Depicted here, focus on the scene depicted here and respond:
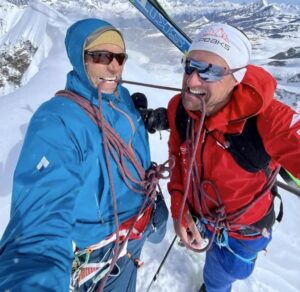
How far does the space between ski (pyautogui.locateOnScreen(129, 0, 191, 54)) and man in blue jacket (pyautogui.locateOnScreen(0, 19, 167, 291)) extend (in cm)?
489

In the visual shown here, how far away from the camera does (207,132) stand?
70.1 inches

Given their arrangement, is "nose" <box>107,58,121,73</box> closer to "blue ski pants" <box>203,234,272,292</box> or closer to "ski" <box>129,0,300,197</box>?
"blue ski pants" <box>203,234,272,292</box>

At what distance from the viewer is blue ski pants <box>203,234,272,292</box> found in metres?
2.12

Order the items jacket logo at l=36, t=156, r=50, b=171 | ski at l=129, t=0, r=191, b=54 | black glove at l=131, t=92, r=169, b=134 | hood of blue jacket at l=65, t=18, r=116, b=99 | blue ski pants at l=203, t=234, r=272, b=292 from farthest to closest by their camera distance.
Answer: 1. ski at l=129, t=0, r=191, b=54
2. blue ski pants at l=203, t=234, r=272, b=292
3. black glove at l=131, t=92, r=169, b=134
4. hood of blue jacket at l=65, t=18, r=116, b=99
5. jacket logo at l=36, t=156, r=50, b=171

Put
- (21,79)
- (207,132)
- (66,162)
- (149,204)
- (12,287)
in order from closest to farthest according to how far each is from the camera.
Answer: (12,287)
(66,162)
(207,132)
(149,204)
(21,79)

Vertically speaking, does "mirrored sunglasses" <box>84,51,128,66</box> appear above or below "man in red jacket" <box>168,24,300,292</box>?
above

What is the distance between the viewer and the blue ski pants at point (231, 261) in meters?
2.12

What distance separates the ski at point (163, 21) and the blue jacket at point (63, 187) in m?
4.93

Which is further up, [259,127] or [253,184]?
[259,127]

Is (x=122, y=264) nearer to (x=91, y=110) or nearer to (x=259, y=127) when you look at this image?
(x=91, y=110)

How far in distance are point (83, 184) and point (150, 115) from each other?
2.59ft

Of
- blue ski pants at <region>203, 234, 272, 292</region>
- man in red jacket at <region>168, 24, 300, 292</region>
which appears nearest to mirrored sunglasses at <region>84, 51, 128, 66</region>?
man in red jacket at <region>168, 24, 300, 292</region>

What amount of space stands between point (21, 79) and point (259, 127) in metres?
30.3

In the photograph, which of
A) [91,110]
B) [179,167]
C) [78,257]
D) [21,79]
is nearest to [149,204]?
[179,167]
